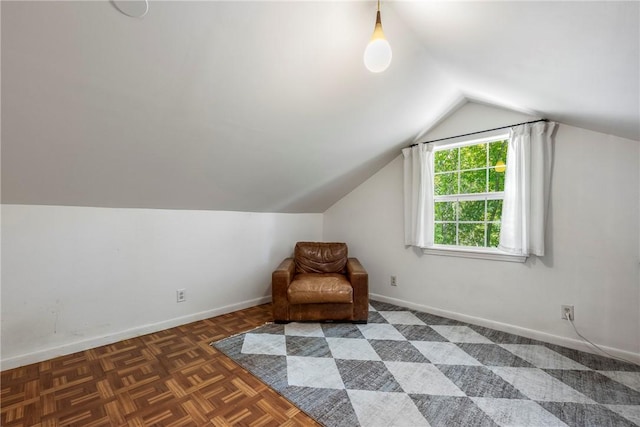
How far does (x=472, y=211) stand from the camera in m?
3.02

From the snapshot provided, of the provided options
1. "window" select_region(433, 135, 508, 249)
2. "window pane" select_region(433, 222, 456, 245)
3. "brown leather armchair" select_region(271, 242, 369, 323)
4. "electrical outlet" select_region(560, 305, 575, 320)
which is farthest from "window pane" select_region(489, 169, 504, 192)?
"brown leather armchair" select_region(271, 242, 369, 323)

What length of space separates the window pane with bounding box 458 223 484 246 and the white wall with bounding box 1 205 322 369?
2503mm

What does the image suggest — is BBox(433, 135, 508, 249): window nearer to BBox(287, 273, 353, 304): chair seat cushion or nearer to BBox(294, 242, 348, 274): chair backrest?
BBox(294, 242, 348, 274): chair backrest

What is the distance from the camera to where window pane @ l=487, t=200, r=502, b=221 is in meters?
2.84

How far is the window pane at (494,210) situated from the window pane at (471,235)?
132 millimetres

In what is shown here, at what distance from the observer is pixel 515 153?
2.56 meters

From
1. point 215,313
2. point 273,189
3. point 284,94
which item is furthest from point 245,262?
point 284,94


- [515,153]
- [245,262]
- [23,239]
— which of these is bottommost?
[245,262]

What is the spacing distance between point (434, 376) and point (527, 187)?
6.10ft

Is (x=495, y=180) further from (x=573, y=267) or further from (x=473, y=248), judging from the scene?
(x=573, y=267)

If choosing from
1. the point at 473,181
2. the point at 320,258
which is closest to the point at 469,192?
the point at 473,181

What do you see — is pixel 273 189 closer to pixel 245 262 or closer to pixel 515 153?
pixel 245 262

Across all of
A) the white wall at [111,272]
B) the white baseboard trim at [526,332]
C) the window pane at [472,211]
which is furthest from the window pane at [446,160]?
the white wall at [111,272]

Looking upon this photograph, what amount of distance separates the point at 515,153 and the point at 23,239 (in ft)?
13.7
